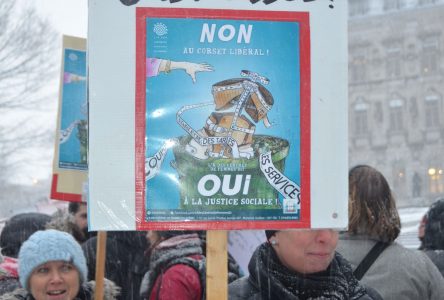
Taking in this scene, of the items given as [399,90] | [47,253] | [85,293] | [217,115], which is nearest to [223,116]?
[217,115]

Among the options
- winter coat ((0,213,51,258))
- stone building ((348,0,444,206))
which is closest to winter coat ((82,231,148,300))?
winter coat ((0,213,51,258))

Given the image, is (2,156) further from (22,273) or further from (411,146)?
(411,146)

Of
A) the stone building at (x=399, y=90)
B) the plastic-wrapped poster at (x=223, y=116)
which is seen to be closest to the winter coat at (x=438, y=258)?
the plastic-wrapped poster at (x=223, y=116)

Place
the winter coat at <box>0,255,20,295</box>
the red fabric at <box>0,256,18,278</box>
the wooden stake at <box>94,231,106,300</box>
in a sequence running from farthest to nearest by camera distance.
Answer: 1. the red fabric at <box>0,256,18,278</box>
2. the winter coat at <box>0,255,20,295</box>
3. the wooden stake at <box>94,231,106,300</box>

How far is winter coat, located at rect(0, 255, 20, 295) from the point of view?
10.6 feet

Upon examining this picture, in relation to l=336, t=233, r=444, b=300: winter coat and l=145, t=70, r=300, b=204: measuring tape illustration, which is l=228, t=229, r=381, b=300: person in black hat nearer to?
l=145, t=70, r=300, b=204: measuring tape illustration

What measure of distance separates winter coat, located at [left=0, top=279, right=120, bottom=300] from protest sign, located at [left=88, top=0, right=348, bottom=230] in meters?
0.91

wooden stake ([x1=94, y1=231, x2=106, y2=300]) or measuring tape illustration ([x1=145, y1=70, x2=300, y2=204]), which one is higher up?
measuring tape illustration ([x1=145, y1=70, x2=300, y2=204])

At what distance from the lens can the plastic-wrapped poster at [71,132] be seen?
3.97 m

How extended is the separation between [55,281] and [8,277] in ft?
1.82

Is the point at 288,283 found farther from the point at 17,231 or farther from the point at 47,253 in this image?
the point at 17,231

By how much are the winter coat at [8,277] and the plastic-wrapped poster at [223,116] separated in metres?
1.32

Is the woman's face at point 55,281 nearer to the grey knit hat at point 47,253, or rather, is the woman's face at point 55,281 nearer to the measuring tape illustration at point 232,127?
the grey knit hat at point 47,253

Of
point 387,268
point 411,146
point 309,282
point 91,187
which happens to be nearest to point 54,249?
point 91,187
